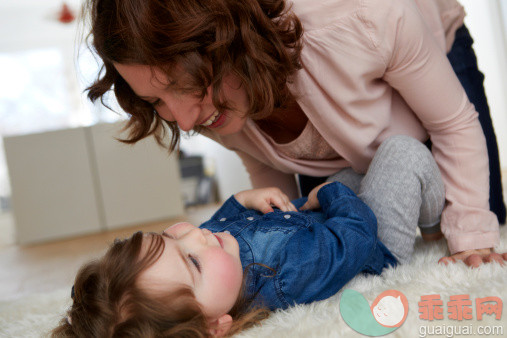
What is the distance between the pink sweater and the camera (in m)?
0.91

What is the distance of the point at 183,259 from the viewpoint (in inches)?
28.5

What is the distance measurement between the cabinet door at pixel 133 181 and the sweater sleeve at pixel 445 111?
272 cm

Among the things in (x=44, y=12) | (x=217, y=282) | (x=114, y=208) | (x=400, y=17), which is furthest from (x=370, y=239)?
(x=44, y=12)

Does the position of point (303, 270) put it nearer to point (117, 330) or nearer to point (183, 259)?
point (183, 259)

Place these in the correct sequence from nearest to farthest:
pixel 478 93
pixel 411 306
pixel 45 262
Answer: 1. pixel 411 306
2. pixel 478 93
3. pixel 45 262

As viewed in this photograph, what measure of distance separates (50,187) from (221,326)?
3090 mm

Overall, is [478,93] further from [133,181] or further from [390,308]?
[133,181]

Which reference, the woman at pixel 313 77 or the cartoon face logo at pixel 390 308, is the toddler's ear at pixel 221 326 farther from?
the woman at pixel 313 77

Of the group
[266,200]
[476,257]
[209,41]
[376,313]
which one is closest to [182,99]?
[209,41]

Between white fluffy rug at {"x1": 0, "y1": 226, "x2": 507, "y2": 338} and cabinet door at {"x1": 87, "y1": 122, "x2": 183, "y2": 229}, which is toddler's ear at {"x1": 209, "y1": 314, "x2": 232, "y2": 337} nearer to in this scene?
white fluffy rug at {"x1": 0, "y1": 226, "x2": 507, "y2": 338}

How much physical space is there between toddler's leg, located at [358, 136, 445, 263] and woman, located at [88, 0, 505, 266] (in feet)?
0.20

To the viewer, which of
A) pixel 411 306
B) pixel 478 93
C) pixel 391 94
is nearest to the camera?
pixel 411 306

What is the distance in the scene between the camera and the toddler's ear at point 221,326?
0.73 metres

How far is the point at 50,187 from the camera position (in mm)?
3473
